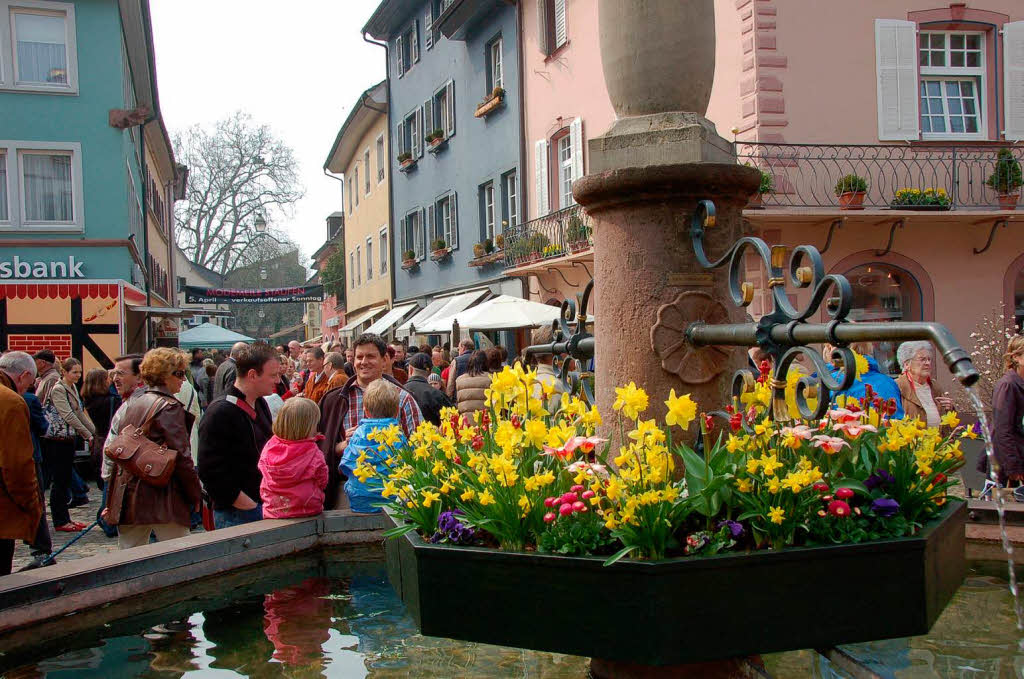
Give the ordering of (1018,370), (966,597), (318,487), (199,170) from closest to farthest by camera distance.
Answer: (966,597)
(318,487)
(1018,370)
(199,170)

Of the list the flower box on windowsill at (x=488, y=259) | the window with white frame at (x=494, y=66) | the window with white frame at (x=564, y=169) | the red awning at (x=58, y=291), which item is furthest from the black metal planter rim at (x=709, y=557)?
the window with white frame at (x=494, y=66)

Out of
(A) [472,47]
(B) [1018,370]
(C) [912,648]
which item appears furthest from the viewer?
(A) [472,47]

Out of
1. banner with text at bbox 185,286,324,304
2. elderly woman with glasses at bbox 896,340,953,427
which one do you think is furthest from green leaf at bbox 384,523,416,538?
banner with text at bbox 185,286,324,304

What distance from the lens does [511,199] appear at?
22047 millimetres

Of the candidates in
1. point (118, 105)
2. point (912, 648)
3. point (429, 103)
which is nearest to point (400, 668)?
point (912, 648)

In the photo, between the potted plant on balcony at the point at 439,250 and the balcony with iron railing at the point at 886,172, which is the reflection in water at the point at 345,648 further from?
the potted plant on balcony at the point at 439,250

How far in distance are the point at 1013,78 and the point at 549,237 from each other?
8597 millimetres

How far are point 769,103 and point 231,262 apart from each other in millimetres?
40573

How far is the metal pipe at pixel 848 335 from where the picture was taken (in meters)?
1.92

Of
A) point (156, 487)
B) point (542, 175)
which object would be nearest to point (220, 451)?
point (156, 487)

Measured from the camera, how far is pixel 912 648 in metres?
3.33

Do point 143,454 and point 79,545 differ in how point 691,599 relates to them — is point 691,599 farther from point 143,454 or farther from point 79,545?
point 79,545

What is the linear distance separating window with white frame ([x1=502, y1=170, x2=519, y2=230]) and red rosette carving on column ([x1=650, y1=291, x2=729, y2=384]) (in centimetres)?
1862

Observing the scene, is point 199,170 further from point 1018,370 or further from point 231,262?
point 1018,370
